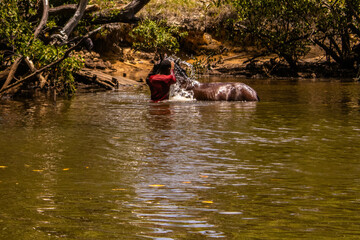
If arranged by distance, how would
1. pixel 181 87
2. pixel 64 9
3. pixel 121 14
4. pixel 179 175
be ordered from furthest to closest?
pixel 121 14
pixel 64 9
pixel 181 87
pixel 179 175

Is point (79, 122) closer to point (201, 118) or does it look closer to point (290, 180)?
point (201, 118)

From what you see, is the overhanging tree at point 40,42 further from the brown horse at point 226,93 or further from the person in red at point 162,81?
the brown horse at point 226,93

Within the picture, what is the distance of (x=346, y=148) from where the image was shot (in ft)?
29.7

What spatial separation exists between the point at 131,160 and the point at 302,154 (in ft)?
7.70

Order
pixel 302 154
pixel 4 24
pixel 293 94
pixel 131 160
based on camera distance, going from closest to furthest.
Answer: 1. pixel 131 160
2. pixel 302 154
3. pixel 4 24
4. pixel 293 94

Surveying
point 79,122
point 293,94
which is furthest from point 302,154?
point 293,94

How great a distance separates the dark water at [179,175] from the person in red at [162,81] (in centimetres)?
278

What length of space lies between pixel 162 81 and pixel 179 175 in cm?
991

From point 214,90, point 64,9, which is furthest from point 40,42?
point 64,9

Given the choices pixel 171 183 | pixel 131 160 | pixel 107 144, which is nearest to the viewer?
pixel 171 183

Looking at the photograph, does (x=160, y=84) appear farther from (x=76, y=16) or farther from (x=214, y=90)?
(x=76, y=16)

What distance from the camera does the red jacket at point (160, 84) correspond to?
54.7 ft

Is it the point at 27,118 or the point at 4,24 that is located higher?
the point at 4,24

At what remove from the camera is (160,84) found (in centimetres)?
1672
